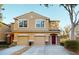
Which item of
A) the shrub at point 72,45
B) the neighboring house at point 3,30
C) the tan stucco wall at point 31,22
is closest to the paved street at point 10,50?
the neighboring house at point 3,30

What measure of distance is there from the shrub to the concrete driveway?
0.08 m

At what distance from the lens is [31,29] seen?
4316 mm

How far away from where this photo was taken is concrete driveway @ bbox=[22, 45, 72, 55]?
418 cm

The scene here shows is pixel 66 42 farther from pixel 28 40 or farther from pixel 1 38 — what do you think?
pixel 1 38

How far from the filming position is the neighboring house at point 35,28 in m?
4.30

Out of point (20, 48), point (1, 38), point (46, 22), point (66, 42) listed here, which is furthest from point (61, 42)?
point (1, 38)

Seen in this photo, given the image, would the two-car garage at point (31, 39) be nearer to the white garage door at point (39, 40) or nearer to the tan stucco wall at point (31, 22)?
the white garage door at point (39, 40)

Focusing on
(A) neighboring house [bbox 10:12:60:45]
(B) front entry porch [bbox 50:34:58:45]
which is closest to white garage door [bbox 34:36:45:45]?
(A) neighboring house [bbox 10:12:60:45]

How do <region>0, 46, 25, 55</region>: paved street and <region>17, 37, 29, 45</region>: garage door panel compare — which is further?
<region>17, 37, 29, 45</region>: garage door panel

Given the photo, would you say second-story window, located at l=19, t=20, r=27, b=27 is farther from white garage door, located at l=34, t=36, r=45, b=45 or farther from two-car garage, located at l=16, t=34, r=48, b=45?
white garage door, located at l=34, t=36, r=45, b=45

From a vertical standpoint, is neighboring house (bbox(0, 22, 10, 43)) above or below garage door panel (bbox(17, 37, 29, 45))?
above

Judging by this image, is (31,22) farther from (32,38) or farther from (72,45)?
(72,45)

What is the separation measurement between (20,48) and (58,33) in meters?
0.65

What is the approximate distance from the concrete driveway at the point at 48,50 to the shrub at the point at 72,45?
0.27 ft
